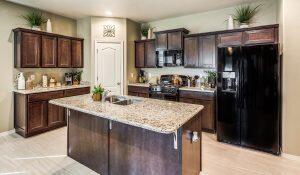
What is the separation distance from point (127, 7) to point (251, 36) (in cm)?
285

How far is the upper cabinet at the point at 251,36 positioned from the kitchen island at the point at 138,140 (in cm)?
250

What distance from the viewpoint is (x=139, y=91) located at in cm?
531

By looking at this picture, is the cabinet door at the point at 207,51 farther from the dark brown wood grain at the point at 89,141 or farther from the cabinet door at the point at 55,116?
the cabinet door at the point at 55,116

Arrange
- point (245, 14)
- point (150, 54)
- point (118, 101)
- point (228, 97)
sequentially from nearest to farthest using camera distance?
point (118, 101) < point (228, 97) < point (245, 14) < point (150, 54)

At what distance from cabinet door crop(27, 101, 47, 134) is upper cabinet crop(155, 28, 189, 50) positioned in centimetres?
320

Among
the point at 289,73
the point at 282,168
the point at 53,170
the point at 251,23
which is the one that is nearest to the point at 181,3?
the point at 251,23

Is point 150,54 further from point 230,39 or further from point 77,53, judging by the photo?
point 230,39

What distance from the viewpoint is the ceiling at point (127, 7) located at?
411cm

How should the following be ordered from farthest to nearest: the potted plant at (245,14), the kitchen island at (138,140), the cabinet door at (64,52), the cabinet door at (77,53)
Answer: the cabinet door at (77,53) < the cabinet door at (64,52) < the potted plant at (245,14) < the kitchen island at (138,140)

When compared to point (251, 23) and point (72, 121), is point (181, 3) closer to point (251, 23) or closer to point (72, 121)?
point (251, 23)

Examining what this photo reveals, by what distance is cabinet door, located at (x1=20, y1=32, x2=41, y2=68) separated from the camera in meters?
4.00

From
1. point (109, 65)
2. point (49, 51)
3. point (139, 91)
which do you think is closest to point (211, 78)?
point (139, 91)

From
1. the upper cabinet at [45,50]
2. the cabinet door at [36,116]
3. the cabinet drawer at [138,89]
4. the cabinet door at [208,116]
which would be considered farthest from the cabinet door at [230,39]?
the cabinet door at [36,116]

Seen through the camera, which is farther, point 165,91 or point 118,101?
point 165,91
